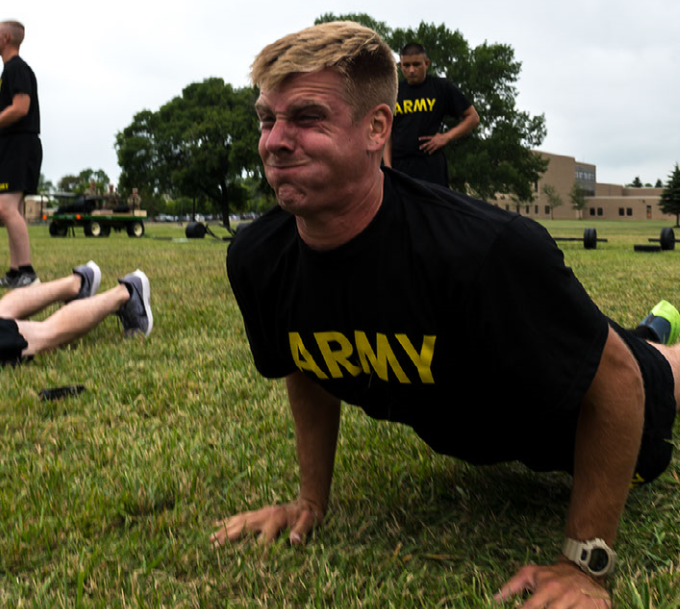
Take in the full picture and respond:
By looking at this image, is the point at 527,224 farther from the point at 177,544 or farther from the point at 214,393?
the point at 214,393

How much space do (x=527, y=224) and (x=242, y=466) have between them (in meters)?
1.45

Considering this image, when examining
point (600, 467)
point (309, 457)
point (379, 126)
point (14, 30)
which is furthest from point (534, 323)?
point (14, 30)

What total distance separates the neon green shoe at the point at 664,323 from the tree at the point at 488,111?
3695 cm

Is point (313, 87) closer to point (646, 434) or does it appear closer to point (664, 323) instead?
point (646, 434)

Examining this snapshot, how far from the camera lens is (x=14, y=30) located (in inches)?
260

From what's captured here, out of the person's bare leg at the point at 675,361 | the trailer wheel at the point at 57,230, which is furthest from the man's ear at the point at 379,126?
the trailer wheel at the point at 57,230

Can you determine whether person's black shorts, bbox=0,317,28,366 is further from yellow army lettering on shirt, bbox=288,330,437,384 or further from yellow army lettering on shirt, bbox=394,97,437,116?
yellow army lettering on shirt, bbox=394,97,437,116

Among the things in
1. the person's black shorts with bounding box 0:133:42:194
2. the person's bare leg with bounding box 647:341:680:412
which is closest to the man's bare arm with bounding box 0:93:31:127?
the person's black shorts with bounding box 0:133:42:194

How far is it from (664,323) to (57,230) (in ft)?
85.4

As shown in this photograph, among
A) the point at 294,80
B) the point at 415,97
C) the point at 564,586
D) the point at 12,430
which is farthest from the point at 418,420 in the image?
the point at 415,97

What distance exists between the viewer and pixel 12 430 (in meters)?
2.86

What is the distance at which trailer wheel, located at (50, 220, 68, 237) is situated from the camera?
84.0 ft

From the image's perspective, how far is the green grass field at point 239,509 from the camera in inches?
65.2

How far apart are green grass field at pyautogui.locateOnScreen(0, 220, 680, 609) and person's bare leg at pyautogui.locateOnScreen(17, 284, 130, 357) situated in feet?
1.73
